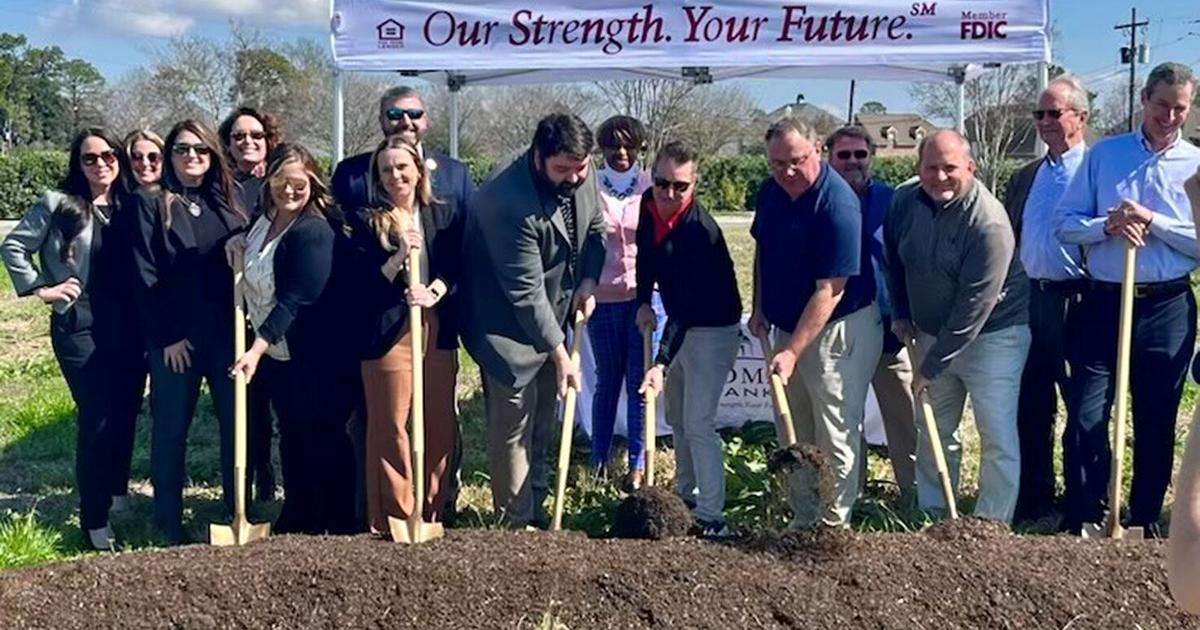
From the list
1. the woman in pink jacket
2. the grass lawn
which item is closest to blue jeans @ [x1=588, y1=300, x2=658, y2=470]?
the woman in pink jacket

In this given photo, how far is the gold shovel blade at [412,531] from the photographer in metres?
4.49

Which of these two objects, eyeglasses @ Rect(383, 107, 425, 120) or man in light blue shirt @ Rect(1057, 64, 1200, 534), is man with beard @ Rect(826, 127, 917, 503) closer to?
man in light blue shirt @ Rect(1057, 64, 1200, 534)

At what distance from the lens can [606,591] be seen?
13.2 ft

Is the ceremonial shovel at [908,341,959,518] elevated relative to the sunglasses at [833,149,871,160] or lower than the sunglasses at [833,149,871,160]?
lower

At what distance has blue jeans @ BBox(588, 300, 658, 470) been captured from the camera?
19.5 ft

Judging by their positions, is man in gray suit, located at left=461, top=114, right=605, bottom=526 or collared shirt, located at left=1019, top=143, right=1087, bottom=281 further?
collared shirt, located at left=1019, top=143, right=1087, bottom=281

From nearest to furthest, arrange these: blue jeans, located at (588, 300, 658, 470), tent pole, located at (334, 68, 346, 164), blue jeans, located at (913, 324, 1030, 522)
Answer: blue jeans, located at (913, 324, 1030, 522) → blue jeans, located at (588, 300, 658, 470) → tent pole, located at (334, 68, 346, 164)

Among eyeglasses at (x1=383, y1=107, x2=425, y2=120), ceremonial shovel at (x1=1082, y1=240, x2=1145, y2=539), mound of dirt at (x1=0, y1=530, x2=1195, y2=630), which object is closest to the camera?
mound of dirt at (x1=0, y1=530, x2=1195, y2=630)

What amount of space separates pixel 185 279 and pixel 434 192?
112 centimetres

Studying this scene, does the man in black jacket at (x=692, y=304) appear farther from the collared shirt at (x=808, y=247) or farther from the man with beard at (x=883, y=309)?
the man with beard at (x=883, y=309)

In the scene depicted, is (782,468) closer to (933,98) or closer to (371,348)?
(371,348)

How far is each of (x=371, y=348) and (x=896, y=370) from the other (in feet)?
7.90

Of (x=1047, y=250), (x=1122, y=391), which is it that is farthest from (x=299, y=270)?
(x=1122, y=391)

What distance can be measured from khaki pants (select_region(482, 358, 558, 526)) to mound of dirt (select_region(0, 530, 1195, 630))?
1.00m
